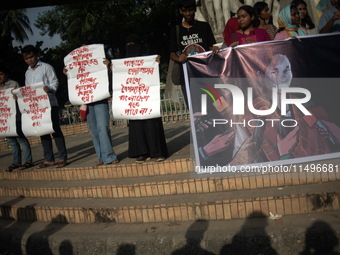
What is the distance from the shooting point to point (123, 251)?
3309 millimetres

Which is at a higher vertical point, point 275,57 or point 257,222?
point 275,57

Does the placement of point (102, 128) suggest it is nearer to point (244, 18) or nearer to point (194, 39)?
point (194, 39)

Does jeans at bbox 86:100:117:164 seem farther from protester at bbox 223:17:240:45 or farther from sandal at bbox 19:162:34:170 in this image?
protester at bbox 223:17:240:45

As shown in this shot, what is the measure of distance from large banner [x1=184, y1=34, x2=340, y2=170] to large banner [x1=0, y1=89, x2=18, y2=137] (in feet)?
11.9

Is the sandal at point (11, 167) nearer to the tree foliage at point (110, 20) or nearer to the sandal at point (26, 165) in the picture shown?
the sandal at point (26, 165)

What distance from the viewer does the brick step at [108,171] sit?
173 inches

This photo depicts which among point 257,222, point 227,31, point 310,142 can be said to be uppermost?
point 227,31

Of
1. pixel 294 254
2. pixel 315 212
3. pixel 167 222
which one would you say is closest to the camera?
pixel 294 254

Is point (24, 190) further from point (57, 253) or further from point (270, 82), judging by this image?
point (270, 82)

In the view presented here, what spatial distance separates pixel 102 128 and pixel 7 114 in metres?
2.28

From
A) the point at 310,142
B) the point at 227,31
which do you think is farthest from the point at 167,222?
the point at 227,31

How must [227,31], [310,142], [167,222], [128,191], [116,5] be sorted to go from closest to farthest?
1. [167,222]
2. [310,142]
3. [128,191]
4. [227,31]
5. [116,5]

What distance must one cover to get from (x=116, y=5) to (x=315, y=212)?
3457 centimetres

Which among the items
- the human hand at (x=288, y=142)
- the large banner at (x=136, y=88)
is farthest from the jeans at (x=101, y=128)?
the human hand at (x=288, y=142)
